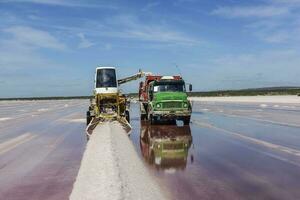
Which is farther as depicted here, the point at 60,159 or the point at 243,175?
the point at 60,159

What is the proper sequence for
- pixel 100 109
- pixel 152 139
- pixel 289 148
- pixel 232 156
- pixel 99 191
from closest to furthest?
pixel 99 191
pixel 232 156
pixel 289 148
pixel 152 139
pixel 100 109

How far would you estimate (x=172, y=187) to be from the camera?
9.80 m

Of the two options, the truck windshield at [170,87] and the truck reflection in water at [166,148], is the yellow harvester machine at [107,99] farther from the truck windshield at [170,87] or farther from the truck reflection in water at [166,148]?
the truck reflection in water at [166,148]

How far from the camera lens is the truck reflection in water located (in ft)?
43.6

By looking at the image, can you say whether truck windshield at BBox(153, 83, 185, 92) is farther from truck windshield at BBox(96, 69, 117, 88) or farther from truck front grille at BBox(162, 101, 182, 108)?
truck windshield at BBox(96, 69, 117, 88)

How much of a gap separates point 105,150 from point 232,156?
3.82 m

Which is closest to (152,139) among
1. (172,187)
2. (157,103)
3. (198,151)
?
(198,151)

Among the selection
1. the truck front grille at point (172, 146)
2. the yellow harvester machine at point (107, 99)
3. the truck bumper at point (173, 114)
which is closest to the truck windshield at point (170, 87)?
the truck bumper at point (173, 114)

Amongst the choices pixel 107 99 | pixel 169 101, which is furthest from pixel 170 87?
pixel 107 99

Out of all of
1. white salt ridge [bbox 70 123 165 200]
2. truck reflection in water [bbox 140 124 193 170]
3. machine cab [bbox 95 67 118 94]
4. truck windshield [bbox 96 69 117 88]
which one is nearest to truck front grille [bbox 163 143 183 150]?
truck reflection in water [bbox 140 124 193 170]

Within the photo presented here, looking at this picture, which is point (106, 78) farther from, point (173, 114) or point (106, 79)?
point (173, 114)

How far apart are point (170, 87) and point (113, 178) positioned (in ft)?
60.7

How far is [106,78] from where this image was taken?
2956 centimetres

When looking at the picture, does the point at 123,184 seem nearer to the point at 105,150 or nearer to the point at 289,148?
the point at 105,150
